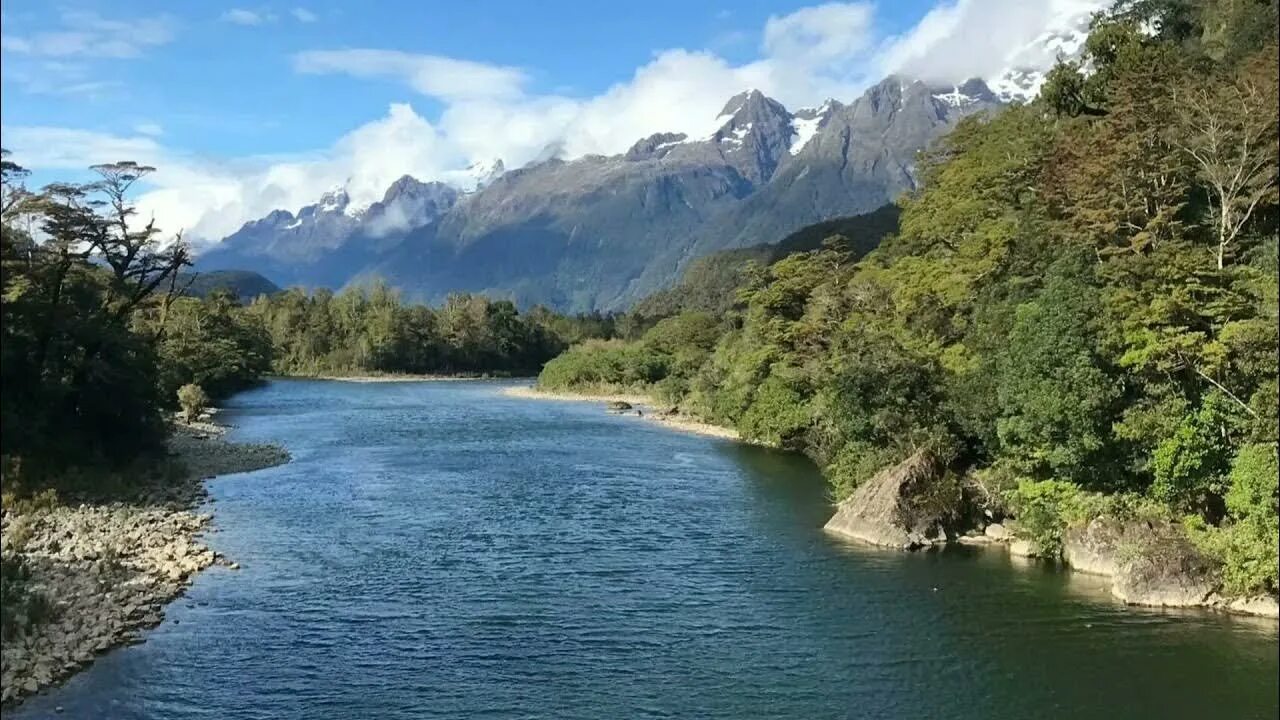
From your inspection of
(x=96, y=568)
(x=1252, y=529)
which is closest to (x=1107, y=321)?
(x=1252, y=529)

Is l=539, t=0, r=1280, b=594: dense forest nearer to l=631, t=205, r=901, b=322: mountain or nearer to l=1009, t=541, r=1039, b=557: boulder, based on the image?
l=1009, t=541, r=1039, b=557: boulder

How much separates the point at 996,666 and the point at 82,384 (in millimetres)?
33711

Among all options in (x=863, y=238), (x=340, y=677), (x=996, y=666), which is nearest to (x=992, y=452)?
(x=996, y=666)

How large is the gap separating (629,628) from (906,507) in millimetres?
12578

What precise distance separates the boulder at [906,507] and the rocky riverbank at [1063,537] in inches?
1.3

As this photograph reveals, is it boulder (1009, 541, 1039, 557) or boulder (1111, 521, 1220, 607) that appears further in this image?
boulder (1009, 541, 1039, 557)

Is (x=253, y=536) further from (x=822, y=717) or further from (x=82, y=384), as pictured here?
(x=822, y=717)

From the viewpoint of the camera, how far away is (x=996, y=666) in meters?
20.9

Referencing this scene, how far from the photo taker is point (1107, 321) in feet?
86.6

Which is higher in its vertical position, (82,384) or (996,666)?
(82,384)

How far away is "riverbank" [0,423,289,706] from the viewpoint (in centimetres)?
2011

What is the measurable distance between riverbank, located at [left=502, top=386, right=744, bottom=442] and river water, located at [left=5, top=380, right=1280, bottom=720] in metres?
28.0

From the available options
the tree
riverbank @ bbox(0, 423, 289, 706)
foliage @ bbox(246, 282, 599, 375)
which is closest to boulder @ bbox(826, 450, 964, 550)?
the tree

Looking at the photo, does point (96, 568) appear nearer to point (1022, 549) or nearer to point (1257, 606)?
point (1022, 549)
